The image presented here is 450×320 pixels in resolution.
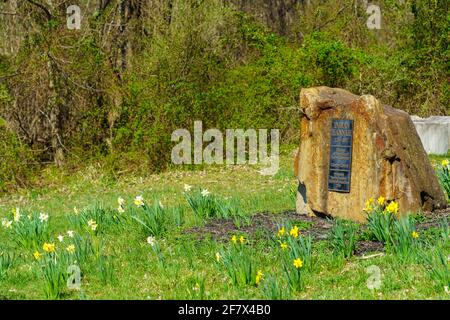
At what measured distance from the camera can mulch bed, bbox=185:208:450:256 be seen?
878cm

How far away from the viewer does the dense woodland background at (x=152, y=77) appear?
18.8 meters

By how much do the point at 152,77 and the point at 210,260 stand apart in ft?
38.2

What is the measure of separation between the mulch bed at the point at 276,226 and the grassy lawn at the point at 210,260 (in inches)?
0.9

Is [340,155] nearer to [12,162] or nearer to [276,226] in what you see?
[276,226]

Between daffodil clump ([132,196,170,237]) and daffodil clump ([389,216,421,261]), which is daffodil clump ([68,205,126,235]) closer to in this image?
daffodil clump ([132,196,170,237])

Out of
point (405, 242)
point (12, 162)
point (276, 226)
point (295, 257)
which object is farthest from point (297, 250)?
point (12, 162)

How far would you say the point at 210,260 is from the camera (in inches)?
319

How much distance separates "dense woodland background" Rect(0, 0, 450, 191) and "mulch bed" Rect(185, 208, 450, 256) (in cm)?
868

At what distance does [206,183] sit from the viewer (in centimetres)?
1551

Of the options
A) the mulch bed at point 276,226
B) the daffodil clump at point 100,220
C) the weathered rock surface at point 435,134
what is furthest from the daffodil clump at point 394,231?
the weathered rock surface at point 435,134

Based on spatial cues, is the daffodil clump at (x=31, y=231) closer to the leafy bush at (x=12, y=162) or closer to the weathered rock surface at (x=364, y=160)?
the weathered rock surface at (x=364, y=160)
